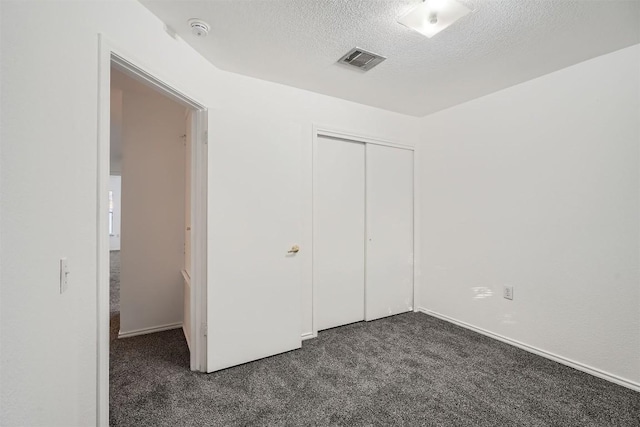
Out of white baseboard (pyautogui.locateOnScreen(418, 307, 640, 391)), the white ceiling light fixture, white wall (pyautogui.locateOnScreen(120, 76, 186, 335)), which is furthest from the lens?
white wall (pyautogui.locateOnScreen(120, 76, 186, 335))

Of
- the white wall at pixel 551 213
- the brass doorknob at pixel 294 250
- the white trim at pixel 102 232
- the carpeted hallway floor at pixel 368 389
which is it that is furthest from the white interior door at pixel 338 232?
the white trim at pixel 102 232

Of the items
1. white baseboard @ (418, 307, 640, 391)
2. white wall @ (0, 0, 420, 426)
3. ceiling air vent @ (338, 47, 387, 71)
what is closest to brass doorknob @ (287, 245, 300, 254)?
white wall @ (0, 0, 420, 426)

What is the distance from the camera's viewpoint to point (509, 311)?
2.77 meters

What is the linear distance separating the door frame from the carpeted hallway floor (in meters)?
0.36

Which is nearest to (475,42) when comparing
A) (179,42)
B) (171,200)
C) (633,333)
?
(179,42)

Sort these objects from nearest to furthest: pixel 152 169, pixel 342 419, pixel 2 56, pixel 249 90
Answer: pixel 2 56
pixel 342 419
pixel 249 90
pixel 152 169

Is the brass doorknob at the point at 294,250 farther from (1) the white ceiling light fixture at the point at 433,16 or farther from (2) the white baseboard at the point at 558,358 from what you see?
(2) the white baseboard at the point at 558,358

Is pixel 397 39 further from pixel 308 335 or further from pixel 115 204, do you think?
pixel 115 204

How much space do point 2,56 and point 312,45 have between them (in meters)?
1.66

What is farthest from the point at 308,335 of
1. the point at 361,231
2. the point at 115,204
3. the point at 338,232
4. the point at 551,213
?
the point at 115,204

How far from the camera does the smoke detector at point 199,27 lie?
5.99 ft

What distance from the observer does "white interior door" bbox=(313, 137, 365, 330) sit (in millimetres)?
3045

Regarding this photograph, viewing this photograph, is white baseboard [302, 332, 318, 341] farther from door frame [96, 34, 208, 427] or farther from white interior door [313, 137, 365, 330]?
door frame [96, 34, 208, 427]

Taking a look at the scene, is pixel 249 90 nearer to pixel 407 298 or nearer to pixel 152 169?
pixel 152 169
